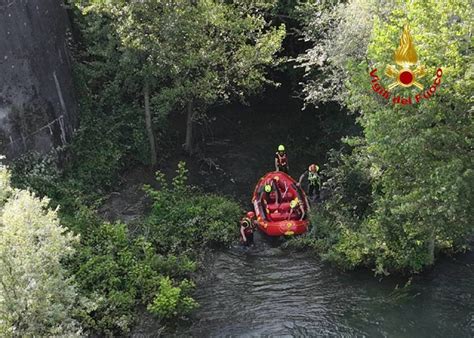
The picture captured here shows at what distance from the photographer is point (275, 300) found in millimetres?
14367

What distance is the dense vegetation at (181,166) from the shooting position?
36.6 ft

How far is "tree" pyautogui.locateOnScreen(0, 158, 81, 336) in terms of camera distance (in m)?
9.78

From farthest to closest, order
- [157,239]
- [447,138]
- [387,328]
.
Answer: [157,239]
[387,328]
[447,138]

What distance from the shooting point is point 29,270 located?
9828 millimetres

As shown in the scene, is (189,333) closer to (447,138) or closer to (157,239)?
(157,239)

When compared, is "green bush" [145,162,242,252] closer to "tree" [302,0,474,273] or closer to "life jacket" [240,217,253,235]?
"life jacket" [240,217,253,235]

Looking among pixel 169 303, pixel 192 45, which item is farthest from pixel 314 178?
pixel 169 303

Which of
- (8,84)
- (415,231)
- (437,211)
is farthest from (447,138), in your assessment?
(8,84)

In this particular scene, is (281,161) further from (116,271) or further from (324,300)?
(116,271)

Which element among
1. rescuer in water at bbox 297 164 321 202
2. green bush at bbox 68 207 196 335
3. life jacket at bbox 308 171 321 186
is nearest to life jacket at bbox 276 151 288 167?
rescuer in water at bbox 297 164 321 202

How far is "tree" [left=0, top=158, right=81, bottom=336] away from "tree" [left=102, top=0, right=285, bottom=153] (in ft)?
26.1

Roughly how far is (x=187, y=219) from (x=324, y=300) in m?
4.91

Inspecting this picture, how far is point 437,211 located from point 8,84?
12.3 metres

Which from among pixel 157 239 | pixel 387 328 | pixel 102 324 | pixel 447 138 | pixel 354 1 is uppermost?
pixel 354 1
